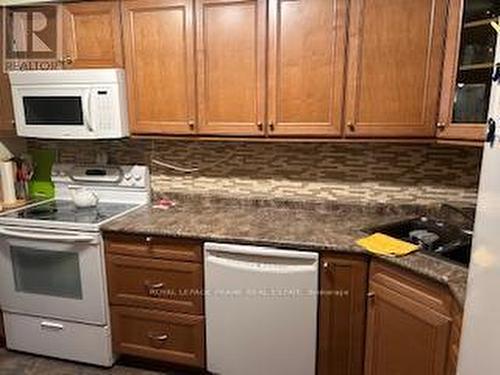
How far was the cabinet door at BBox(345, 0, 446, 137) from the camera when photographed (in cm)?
173

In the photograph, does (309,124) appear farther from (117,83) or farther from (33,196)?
(33,196)

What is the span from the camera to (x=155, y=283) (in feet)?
6.69

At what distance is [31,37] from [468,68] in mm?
2316

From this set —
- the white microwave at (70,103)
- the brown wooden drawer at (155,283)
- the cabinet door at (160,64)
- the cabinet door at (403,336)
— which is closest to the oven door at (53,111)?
the white microwave at (70,103)

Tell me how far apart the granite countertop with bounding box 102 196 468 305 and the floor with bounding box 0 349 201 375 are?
2.69 feet

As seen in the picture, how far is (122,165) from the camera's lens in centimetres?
250

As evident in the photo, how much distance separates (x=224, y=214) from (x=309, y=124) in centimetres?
71

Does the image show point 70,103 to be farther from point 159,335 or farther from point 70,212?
point 159,335

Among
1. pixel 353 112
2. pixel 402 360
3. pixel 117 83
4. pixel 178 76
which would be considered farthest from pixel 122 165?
pixel 402 360

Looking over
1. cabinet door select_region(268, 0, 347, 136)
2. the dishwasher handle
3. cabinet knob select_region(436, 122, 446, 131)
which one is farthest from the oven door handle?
cabinet knob select_region(436, 122, 446, 131)

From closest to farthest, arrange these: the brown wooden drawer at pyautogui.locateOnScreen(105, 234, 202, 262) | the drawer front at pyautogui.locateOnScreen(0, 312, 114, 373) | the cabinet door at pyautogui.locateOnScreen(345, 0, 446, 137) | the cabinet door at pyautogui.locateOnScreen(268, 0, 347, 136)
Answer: the cabinet door at pyautogui.locateOnScreen(345, 0, 446, 137) < the cabinet door at pyautogui.locateOnScreen(268, 0, 347, 136) < the brown wooden drawer at pyautogui.locateOnScreen(105, 234, 202, 262) < the drawer front at pyautogui.locateOnScreen(0, 312, 114, 373)

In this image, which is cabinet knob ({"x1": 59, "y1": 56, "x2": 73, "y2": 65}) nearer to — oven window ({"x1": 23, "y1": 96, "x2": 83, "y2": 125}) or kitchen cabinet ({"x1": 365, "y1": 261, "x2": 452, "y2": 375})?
oven window ({"x1": 23, "y1": 96, "x2": 83, "y2": 125})

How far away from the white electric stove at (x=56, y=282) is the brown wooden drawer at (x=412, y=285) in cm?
137

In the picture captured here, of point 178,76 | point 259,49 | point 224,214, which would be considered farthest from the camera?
point 224,214
